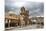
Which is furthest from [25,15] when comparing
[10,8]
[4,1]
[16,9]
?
[4,1]

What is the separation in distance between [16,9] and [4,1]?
255mm

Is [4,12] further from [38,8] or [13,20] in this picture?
[38,8]

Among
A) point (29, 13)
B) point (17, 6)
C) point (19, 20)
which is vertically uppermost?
point (17, 6)

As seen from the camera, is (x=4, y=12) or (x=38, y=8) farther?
(x=38, y=8)

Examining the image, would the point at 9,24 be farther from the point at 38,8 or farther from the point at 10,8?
the point at 38,8

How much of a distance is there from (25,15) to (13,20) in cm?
24

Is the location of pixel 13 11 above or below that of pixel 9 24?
above

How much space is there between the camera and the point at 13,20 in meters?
1.58

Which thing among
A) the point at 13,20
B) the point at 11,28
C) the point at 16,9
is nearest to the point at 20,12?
the point at 16,9

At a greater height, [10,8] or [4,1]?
[4,1]

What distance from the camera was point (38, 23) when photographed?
167 cm

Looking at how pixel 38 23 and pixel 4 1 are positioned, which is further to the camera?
pixel 38 23

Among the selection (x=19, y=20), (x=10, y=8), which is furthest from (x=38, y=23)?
(x=10, y=8)

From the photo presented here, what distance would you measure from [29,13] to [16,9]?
254 mm
